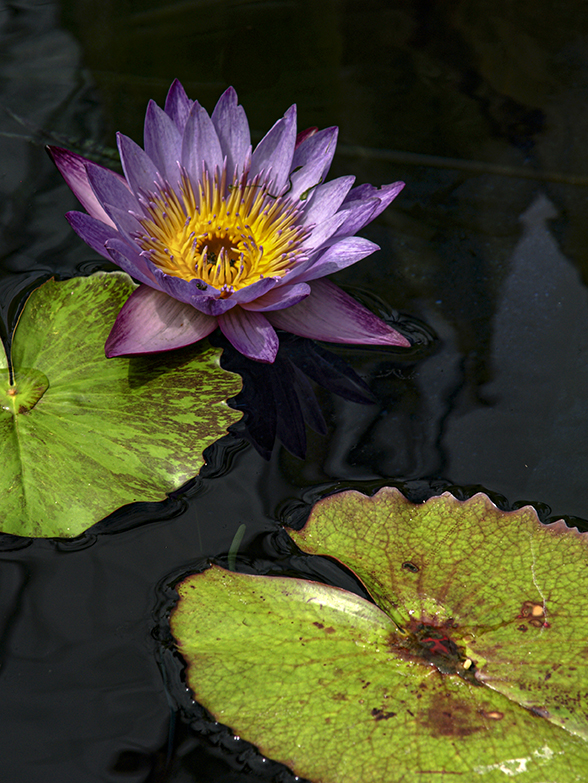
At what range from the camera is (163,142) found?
5.90ft

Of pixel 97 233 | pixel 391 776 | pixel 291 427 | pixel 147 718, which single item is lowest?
pixel 147 718

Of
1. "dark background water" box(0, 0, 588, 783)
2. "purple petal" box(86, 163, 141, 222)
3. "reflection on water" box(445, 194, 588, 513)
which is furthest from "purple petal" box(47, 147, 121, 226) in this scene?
"reflection on water" box(445, 194, 588, 513)

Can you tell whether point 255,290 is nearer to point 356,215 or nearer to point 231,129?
point 356,215

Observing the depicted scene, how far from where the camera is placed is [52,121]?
8.06 feet

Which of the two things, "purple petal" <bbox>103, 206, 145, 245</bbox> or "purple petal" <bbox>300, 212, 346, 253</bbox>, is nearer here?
"purple petal" <bbox>103, 206, 145, 245</bbox>

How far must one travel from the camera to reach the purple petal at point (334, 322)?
1.78 meters

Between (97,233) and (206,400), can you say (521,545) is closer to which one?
(206,400)

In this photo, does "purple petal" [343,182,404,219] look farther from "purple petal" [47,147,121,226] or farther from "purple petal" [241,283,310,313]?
"purple petal" [47,147,121,226]

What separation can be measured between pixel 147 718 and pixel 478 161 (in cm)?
219

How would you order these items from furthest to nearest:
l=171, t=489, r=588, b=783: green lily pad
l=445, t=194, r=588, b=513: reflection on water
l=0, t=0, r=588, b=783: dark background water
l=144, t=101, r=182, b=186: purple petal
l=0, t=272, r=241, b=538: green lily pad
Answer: l=144, t=101, r=182, b=186: purple petal → l=445, t=194, r=588, b=513: reflection on water → l=0, t=272, r=241, b=538: green lily pad → l=0, t=0, r=588, b=783: dark background water → l=171, t=489, r=588, b=783: green lily pad

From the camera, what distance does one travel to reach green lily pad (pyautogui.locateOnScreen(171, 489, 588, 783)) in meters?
1.10

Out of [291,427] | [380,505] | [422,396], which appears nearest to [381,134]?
[422,396]

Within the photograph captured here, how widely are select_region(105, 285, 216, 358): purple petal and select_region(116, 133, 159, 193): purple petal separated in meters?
0.31

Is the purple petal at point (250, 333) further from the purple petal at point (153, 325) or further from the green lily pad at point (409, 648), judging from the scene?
the green lily pad at point (409, 648)
